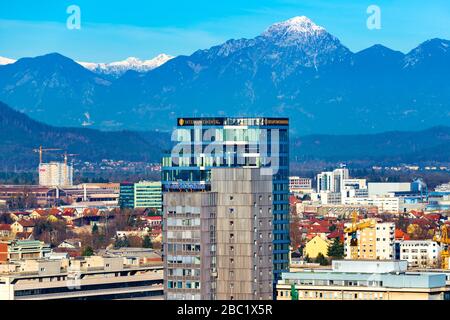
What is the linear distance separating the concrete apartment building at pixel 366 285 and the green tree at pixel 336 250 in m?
22.3

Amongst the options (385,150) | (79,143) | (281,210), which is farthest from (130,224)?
(385,150)

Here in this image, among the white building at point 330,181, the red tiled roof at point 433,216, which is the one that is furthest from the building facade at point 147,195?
the white building at point 330,181

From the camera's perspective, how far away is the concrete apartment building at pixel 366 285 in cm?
2688

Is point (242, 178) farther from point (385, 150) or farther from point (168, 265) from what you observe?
point (385, 150)

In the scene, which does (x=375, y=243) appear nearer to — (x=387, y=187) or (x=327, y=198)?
(x=327, y=198)

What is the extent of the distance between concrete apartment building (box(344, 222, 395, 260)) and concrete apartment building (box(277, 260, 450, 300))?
20.0 metres

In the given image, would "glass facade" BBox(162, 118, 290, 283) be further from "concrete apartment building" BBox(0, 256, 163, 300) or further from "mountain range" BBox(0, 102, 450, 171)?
"mountain range" BBox(0, 102, 450, 171)

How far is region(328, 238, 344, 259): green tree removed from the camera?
53.1m

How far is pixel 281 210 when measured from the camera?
108 ft

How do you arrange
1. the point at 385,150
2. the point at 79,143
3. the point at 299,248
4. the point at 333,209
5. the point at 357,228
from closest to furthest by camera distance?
the point at 357,228, the point at 299,248, the point at 333,209, the point at 79,143, the point at 385,150

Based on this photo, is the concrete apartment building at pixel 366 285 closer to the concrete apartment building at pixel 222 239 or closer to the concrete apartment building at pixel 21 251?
the concrete apartment building at pixel 222 239

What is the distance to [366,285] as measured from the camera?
2767 centimetres

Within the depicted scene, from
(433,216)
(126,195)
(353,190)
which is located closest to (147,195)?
(126,195)
